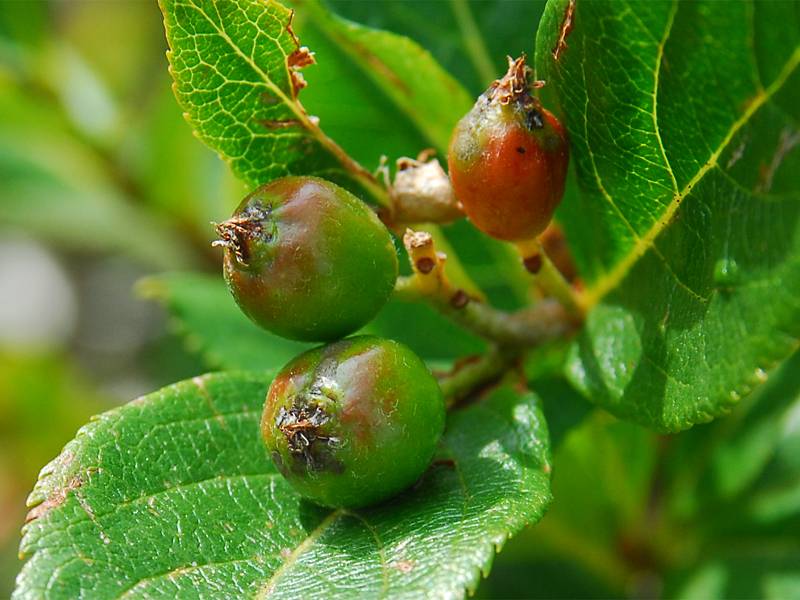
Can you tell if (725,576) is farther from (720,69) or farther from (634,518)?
(720,69)

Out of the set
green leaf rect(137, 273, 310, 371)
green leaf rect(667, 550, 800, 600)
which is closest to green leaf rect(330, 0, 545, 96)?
green leaf rect(137, 273, 310, 371)

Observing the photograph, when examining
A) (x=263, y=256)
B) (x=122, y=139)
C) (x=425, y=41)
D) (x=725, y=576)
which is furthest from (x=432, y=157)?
(x=122, y=139)

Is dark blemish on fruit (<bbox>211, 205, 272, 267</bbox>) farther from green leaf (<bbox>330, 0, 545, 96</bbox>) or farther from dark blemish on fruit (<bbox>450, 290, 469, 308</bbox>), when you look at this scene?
green leaf (<bbox>330, 0, 545, 96</bbox>)

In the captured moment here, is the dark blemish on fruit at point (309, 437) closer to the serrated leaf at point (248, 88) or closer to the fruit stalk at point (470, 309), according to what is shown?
the fruit stalk at point (470, 309)

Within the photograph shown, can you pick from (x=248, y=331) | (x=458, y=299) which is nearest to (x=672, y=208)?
(x=458, y=299)

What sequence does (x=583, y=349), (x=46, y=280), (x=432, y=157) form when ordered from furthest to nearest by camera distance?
(x=46, y=280)
(x=432, y=157)
(x=583, y=349)

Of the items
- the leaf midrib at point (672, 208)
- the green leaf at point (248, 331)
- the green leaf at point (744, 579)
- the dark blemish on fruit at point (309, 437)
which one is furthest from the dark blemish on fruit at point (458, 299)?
the green leaf at point (744, 579)
